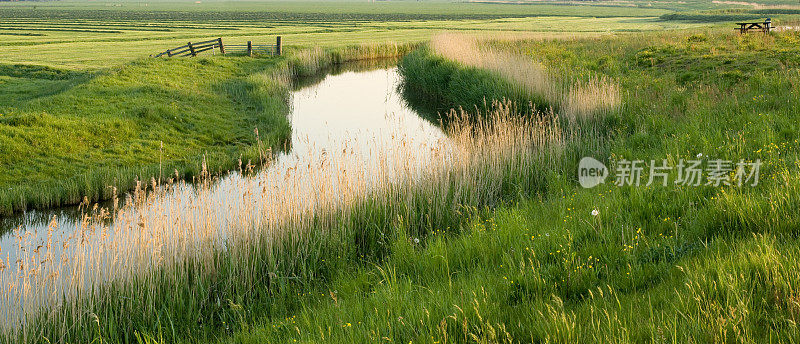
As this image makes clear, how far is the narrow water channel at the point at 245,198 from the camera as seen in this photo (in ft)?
19.1

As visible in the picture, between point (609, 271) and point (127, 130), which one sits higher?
point (609, 271)

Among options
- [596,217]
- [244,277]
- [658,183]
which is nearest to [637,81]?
[658,183]

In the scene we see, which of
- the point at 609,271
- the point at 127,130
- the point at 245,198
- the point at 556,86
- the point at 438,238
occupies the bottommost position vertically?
the point at 127,130

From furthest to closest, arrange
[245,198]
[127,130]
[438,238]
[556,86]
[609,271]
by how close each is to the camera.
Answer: [556,86] → [127,130] → [245,198] → [438,238] → [609,271]

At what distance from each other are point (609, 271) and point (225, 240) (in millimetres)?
4152

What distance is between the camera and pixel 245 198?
7.04 meters

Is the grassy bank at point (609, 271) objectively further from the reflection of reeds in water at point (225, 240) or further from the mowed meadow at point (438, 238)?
the reflection of reeds in water at point (225, 240)

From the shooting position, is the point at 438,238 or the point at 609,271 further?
the point at 438,238

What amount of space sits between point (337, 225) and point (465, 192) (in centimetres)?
178

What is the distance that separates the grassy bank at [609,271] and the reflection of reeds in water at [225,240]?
0.66m

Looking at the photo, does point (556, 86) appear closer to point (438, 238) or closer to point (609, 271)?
point (438, 238)

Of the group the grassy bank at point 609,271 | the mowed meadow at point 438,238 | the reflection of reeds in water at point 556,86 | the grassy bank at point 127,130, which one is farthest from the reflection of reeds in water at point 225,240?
the reflection of reeds in water at point 556,86

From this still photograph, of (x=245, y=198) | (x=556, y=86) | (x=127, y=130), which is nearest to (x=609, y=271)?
(x=245, y=198)

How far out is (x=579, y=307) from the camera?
388 centimetres
